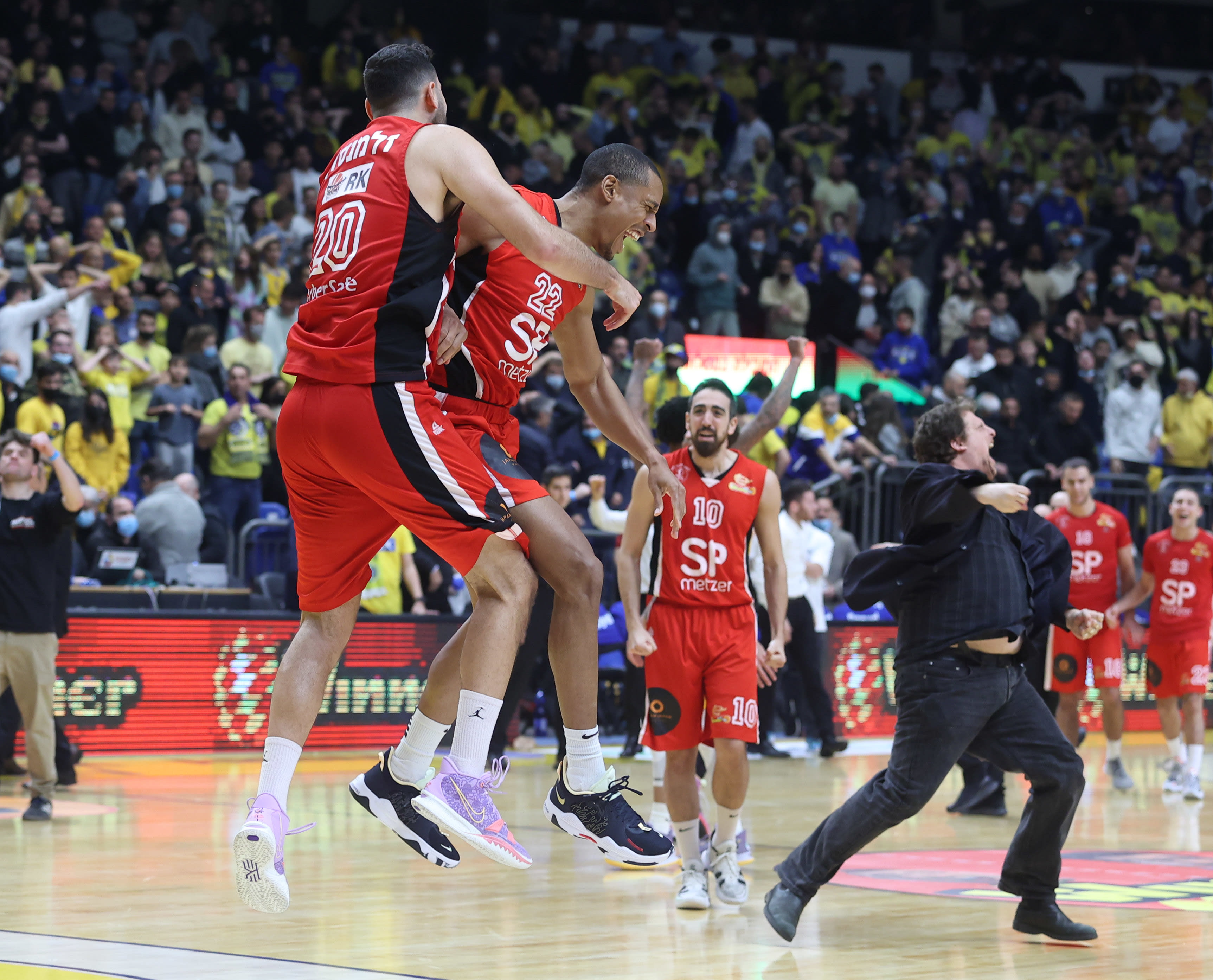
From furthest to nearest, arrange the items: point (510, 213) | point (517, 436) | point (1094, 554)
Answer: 1. point (1094, 554)
2. point (517, 436)
3. point (510, 213)

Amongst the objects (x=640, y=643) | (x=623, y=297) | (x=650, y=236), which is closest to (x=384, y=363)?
(x=623, y=297)

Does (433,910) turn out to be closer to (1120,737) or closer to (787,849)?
(787,849)

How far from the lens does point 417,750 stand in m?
4.79

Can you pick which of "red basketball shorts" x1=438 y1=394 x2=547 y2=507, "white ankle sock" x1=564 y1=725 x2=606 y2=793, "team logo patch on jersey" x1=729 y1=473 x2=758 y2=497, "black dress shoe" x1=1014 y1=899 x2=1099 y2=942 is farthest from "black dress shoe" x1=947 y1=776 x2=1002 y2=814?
"red basketball shorts" x1=438 y1=394 x2=547 y2=507

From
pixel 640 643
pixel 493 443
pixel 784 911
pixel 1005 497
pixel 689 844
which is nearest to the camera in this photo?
pixel 493 443

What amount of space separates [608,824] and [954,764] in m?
2.31

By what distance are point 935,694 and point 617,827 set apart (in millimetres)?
2246

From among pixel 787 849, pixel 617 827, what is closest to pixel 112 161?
pixel 787 849

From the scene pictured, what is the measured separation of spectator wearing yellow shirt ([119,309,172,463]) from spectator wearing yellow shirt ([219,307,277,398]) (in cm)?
65

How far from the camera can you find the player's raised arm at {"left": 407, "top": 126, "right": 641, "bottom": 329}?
4223 millimetres

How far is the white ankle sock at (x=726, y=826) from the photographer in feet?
23.9

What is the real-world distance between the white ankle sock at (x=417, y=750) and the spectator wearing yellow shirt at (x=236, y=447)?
9106mm

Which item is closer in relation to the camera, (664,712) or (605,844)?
(605,844)

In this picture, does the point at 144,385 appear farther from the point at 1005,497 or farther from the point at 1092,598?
the point at 1005,497
